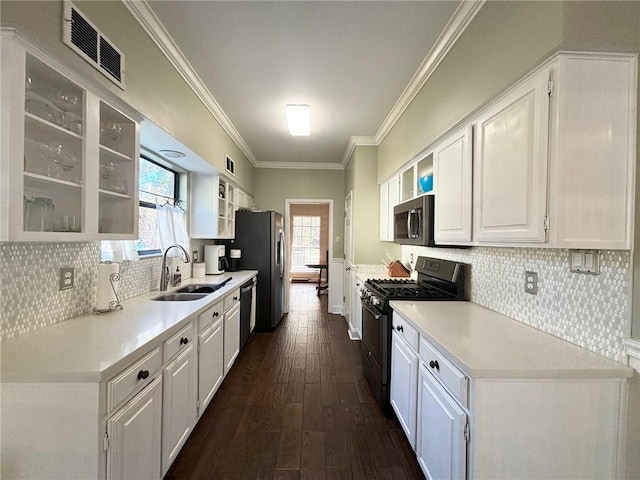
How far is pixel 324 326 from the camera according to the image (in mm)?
4551

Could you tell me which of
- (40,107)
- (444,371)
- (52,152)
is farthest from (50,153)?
(444,371)

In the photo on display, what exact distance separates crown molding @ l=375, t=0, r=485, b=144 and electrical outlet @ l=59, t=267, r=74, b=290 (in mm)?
2698

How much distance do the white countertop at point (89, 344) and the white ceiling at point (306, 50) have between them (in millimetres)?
1871

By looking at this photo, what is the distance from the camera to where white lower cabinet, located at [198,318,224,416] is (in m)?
2.07

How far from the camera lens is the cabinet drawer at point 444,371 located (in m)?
1.20

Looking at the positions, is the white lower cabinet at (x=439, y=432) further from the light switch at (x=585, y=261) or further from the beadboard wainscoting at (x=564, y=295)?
the light switch at (x=585, y=261)

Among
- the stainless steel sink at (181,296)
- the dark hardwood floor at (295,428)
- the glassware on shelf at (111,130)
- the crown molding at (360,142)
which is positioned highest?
the crown molding at (360,142)

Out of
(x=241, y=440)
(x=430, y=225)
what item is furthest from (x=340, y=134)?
(x=241, y=440)

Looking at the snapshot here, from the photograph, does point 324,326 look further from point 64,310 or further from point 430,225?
point 64,310

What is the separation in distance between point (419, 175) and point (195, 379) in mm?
2431

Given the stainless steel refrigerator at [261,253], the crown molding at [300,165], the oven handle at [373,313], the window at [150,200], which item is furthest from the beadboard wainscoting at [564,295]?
the crown molding at [300,165]

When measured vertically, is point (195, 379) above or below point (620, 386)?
below

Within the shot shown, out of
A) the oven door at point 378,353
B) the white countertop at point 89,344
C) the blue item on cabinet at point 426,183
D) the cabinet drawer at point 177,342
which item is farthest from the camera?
the blue item on cabinet at point 426,183

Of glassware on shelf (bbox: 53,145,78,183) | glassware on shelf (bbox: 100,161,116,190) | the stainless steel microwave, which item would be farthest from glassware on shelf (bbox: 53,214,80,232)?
the stainless steel microwave
